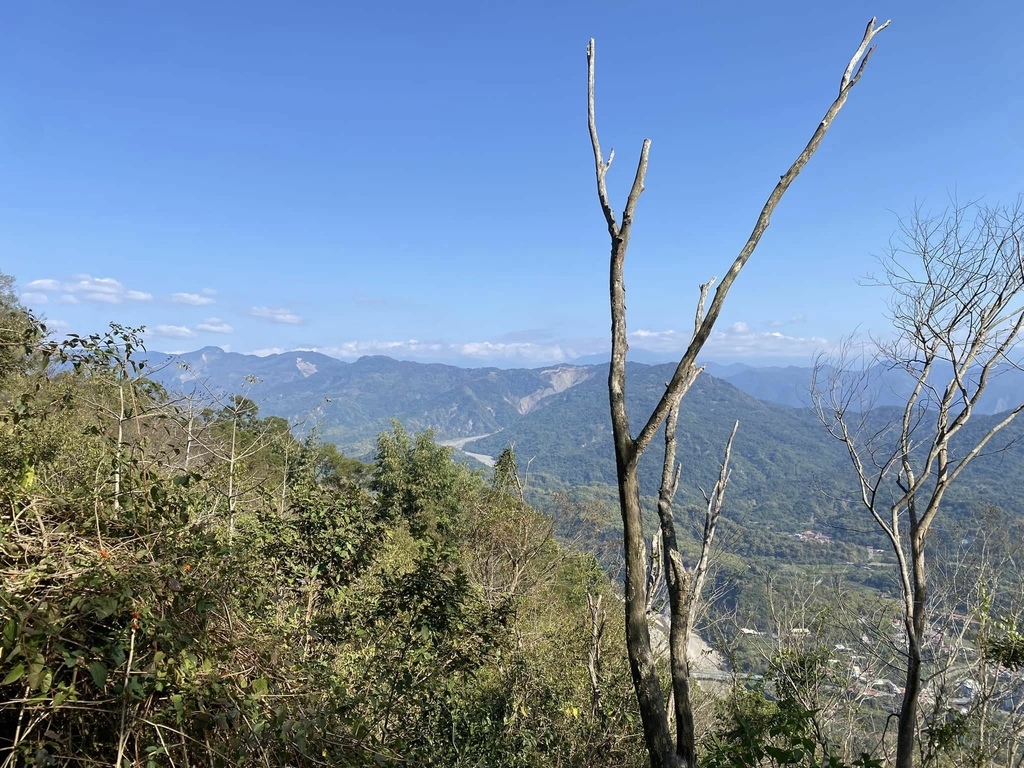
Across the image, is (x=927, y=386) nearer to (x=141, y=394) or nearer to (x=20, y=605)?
(x=20, y=605)

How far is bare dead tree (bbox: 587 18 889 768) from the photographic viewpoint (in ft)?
8.31

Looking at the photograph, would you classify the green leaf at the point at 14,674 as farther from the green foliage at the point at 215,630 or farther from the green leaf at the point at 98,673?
the green leaf at the point at 98,673

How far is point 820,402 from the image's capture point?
5910mm

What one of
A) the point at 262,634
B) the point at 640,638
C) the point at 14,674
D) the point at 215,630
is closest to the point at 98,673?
the point at 14,674

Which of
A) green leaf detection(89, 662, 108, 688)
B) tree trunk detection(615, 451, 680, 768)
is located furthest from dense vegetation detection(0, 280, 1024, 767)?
tree trunk detection(615, 451, 680, 768)

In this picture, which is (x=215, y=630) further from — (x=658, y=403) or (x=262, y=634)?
(x=658, y=403)

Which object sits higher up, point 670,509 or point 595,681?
point 670,509

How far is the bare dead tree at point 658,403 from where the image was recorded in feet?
8.31

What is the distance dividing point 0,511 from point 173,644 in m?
1.28

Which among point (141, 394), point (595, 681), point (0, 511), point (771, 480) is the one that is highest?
point (141, 394)

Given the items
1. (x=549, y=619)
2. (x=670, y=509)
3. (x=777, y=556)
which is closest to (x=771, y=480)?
(x=777, y=556)

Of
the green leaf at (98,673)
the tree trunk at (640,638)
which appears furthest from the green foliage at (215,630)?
the tree trunk at (640,638)

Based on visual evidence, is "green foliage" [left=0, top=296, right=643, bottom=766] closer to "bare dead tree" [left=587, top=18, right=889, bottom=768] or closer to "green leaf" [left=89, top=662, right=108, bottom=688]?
"green leaf" [left=89, top=662, right=108, bottom=688]

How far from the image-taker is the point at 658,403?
2592mm
